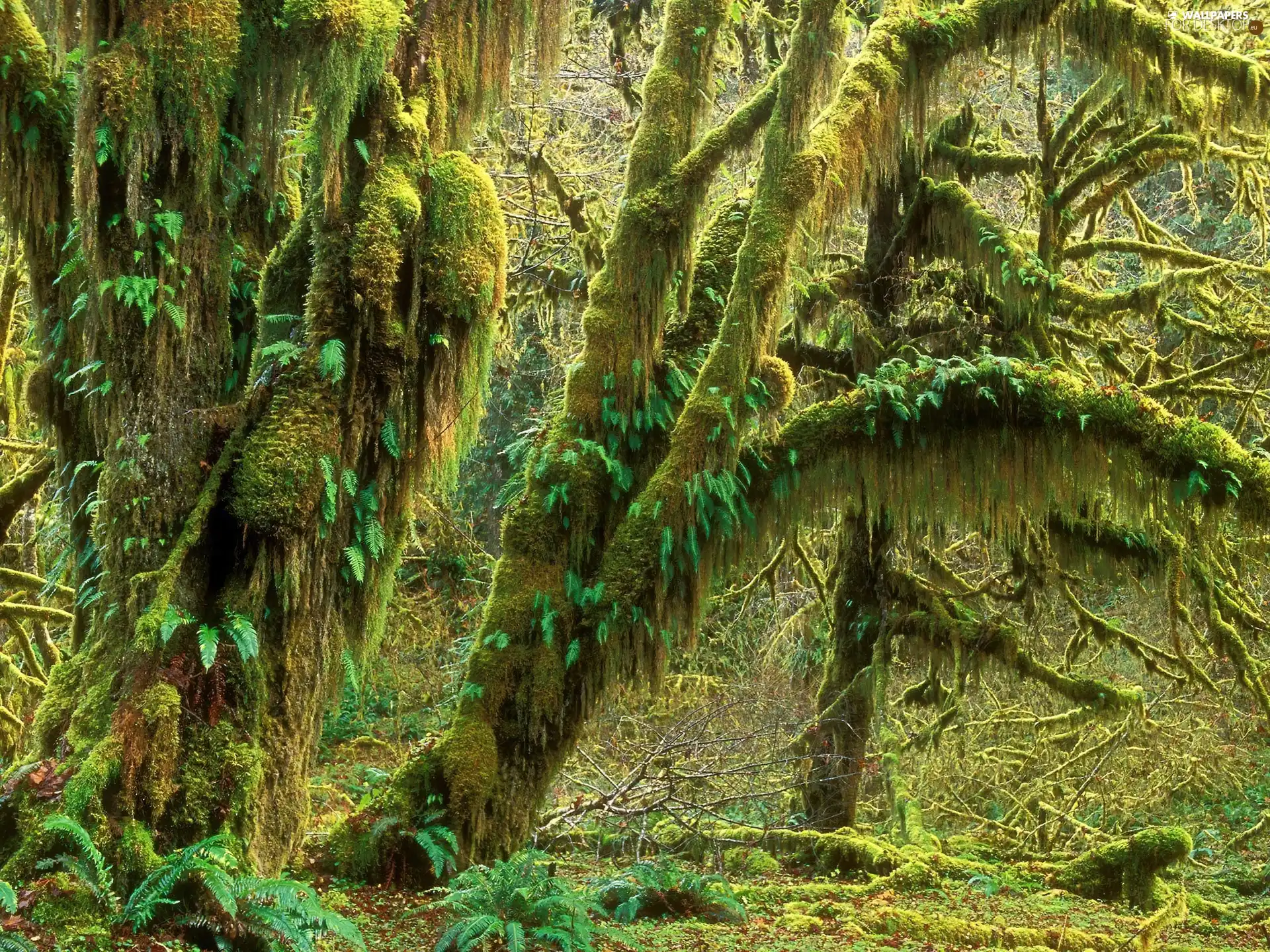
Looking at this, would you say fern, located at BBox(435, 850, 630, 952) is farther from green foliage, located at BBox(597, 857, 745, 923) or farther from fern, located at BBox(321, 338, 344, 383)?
fern, located at BBox(321, 338, 344, 383)

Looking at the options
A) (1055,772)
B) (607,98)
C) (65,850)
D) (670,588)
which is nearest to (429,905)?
(65,850)

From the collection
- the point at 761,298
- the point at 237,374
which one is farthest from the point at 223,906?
the point at 761,298

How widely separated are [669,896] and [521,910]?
6.76ft

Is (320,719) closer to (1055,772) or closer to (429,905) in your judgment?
(429,905)

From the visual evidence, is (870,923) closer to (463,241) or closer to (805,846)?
(805,846)

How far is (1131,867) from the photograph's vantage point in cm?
951

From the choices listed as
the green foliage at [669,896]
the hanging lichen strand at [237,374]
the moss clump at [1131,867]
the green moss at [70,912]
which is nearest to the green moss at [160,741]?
the hanging lichen strand at [237,374]

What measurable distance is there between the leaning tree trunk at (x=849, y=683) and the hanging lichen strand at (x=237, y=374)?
17.2 feet

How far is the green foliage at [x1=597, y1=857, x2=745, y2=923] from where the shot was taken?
777cm

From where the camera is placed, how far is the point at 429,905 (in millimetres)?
6320

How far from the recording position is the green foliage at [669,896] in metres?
7.77

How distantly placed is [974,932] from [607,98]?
1044 centimetres

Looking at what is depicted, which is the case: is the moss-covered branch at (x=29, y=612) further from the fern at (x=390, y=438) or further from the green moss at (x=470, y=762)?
the fern at (x=390, y=438)

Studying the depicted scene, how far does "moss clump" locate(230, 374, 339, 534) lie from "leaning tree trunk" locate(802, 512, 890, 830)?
5.99m
